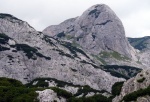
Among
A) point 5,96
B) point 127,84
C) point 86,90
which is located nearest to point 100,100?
point 127,84

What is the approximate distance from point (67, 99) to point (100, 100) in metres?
15.4

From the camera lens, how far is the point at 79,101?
102 metres

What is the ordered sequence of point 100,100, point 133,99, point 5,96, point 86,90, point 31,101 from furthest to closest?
1. point 86,90
2. point 100,100
3. point 5,96
4. point 31,101
5. point 133,99

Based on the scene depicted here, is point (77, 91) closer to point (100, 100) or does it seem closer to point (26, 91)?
point (100, 100)

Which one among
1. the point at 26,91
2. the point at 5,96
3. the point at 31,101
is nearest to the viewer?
the point at 31,101

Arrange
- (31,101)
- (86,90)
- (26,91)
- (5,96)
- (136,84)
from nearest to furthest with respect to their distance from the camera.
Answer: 1. (136,84)
2. (31,101)
3. (5,96)
4. (26,91)
5. (86,90)

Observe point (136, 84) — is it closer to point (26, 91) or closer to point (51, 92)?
point (51, 92)

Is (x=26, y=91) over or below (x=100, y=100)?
over

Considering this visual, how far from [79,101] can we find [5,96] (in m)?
25.5

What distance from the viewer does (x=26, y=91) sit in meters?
106

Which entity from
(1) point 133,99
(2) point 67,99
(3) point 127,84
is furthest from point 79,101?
(1) point 133,99

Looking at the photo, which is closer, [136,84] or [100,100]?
[136,84]

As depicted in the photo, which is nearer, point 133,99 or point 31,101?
point 133,99

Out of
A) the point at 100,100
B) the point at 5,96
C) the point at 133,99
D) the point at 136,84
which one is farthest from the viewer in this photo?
the point at 100,100
